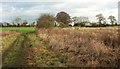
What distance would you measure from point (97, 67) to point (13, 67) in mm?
3616

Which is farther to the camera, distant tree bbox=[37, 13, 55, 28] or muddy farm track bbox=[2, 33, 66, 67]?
distant tree bbox=[37, 13, 55, 28]

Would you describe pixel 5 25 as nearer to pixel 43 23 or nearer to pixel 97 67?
pixel 43 23

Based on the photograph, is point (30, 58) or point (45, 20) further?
point (45, 20)

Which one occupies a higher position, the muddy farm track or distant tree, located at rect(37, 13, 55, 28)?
distant tree, located at rect(37, 13, 55, 28)

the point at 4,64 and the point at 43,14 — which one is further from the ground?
the point at 43,14

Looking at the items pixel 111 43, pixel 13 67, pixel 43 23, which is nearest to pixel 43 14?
pixel 43 23

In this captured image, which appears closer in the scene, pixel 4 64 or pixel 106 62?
pixel 106 62

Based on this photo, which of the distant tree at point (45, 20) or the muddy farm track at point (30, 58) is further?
Result: the distant tree at point (45, 20)

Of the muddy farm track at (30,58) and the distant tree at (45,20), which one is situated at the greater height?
the distant tree at (45,20)

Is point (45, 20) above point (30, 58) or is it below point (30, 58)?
above

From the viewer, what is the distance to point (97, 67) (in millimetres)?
10148

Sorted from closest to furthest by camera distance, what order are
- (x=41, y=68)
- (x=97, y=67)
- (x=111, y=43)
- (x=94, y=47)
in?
(x=97, y=67), (x=41, y=68), (x=94, y=47), (x=111, y=43)

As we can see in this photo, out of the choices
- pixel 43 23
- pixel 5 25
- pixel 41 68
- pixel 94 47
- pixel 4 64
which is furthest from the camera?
pixel 5 25

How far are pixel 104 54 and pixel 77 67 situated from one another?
2.41m
